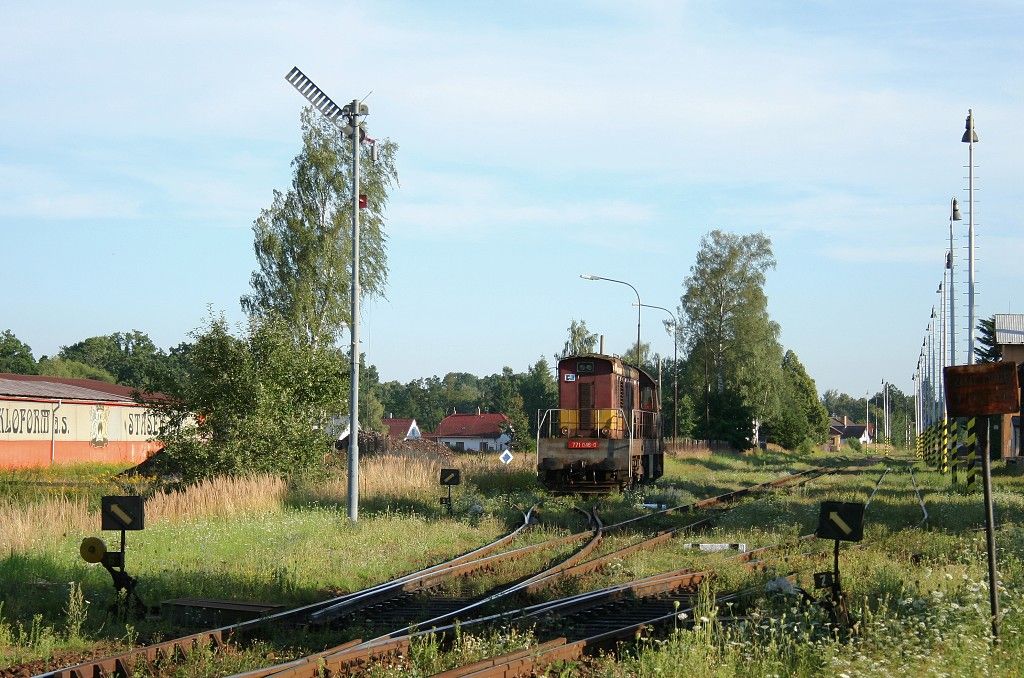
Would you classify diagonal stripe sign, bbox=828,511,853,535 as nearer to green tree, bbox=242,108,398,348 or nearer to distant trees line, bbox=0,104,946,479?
distant trees line, bbox=0,104,946,479

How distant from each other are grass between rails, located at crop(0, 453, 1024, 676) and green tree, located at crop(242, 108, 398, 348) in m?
16.1

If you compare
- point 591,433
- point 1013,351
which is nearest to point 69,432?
point 591,433

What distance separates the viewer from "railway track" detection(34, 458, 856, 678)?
7.71 m

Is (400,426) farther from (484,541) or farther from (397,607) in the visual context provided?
(397,607)

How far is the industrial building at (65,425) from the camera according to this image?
4247 centimetres

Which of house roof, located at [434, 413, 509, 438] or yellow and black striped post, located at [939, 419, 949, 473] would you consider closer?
yellow and black striped post, located at [939, 419, 949, 473]

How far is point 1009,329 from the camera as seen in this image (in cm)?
5453

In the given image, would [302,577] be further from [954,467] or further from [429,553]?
[954,467]

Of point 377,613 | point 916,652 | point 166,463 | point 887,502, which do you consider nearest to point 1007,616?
point 916,652

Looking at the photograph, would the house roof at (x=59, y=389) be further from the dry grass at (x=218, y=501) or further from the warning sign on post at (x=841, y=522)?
the warning sign on post at (x=841, y=522)

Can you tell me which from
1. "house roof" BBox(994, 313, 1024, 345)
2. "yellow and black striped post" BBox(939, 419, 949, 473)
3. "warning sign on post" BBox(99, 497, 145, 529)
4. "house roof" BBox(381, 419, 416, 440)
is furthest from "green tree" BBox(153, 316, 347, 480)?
"house roof" BBox(381, 419, 416, 440)

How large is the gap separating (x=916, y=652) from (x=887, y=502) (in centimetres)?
1640

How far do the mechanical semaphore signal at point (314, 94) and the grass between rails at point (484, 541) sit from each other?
281 inches

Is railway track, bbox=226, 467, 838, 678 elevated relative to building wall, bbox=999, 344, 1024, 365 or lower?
lower
